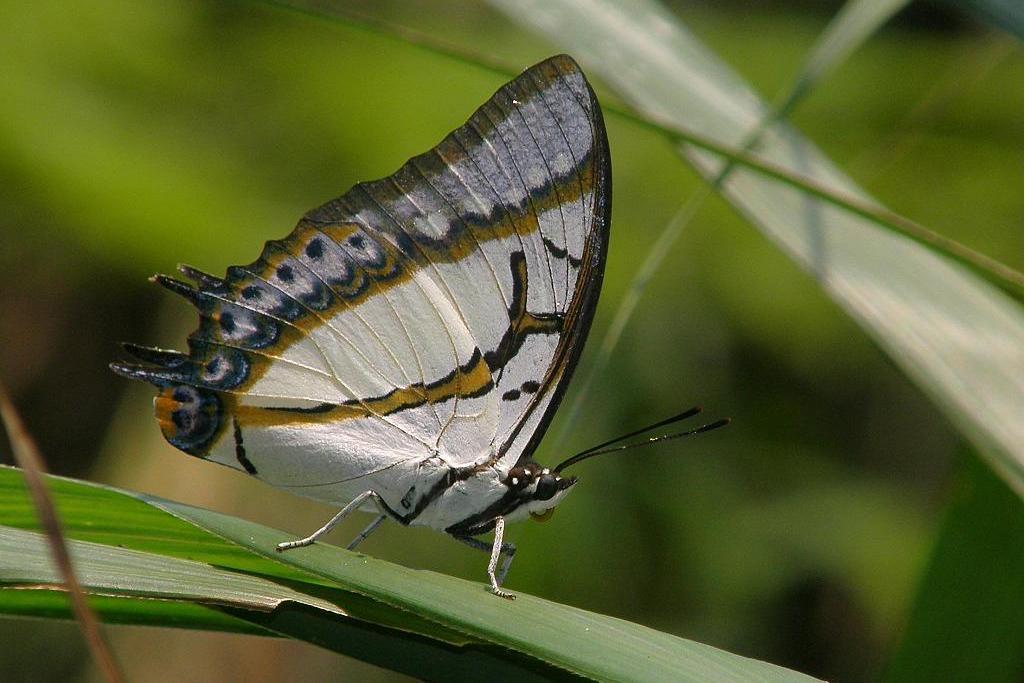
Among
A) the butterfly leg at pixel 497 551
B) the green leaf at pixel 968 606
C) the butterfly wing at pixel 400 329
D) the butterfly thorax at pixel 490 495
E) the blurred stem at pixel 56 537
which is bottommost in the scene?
the blurred stem at pixel 56 537

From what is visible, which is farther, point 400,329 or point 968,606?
point 400,329

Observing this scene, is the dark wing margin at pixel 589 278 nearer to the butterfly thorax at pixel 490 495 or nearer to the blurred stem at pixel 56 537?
the butterfly thorax at pixel 490 495

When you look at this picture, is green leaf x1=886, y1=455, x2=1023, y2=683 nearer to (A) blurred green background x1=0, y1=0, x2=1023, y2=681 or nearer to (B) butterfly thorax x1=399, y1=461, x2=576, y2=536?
(B) butterfly thorax x1=399, y1=461, x2=576, y2=536

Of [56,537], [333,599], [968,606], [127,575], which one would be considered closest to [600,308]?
[968,606]

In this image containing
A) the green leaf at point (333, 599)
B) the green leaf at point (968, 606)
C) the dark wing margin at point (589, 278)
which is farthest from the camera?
the dark wing margin at point (589, 278)

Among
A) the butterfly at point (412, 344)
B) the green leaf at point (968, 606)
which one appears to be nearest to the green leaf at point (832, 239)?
the green leaf at point (968, 606)

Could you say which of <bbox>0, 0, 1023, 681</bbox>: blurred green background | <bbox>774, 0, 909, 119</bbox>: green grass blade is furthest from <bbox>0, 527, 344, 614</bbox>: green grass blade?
<bbox>0, 0, 1023, 681</bbox>: blurred green background

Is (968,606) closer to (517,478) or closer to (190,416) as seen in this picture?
(517,478)

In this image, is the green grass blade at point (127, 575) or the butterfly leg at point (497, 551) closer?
the green grass blade at point (127, 575)
